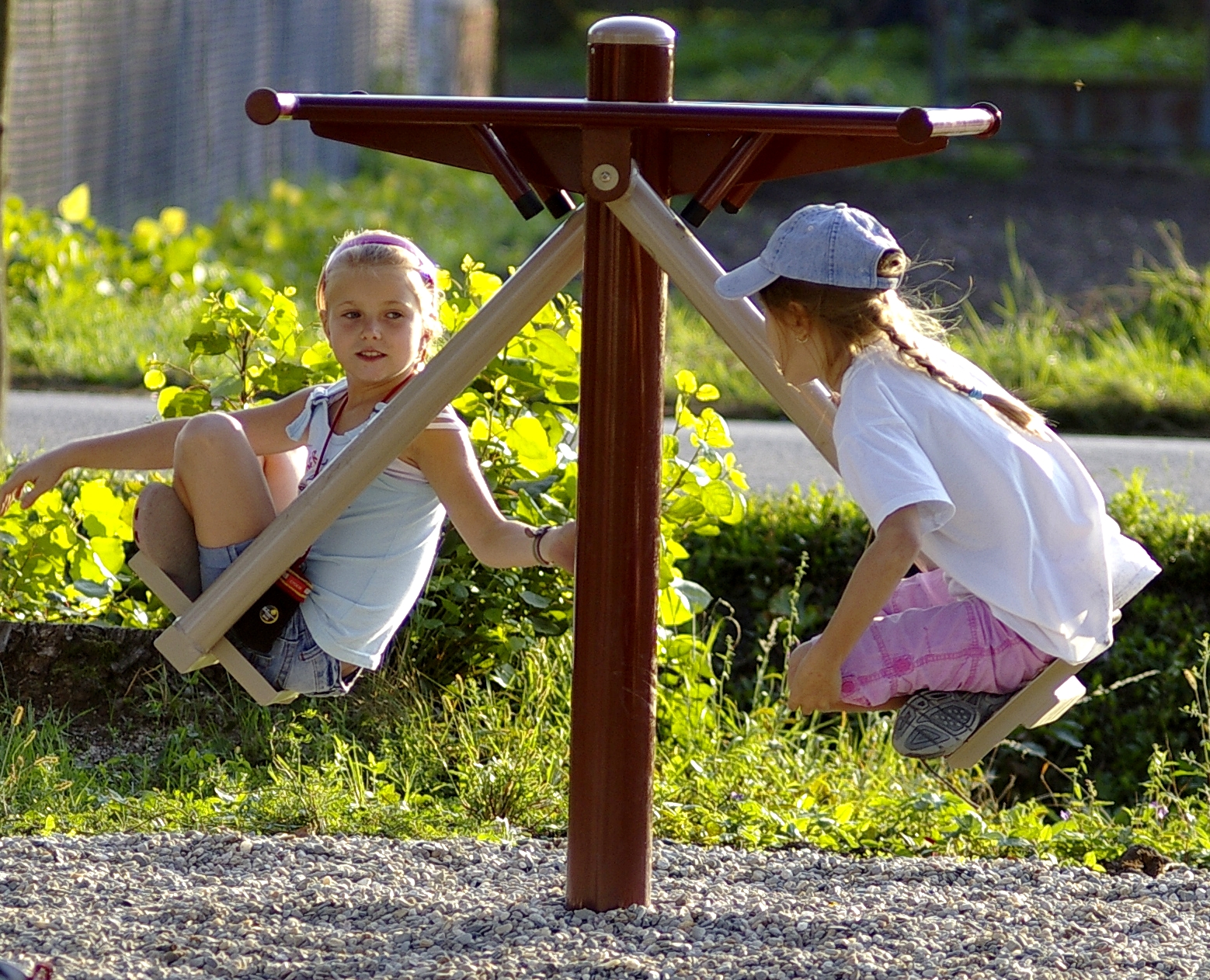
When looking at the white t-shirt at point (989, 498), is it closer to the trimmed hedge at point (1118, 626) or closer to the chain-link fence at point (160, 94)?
the trimmed hedge at point (1118, 626)

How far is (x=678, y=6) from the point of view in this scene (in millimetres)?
36062

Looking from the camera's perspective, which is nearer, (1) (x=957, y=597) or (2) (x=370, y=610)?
(1) (x=957, y=597)

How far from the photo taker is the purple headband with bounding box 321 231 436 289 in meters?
3.04

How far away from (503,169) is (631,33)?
0.29 metres

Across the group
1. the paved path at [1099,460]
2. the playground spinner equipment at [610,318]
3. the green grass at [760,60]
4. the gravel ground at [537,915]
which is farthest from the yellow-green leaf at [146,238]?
the green grass at [760,60]

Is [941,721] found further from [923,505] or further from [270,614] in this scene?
[270,614]

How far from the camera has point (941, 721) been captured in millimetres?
2680

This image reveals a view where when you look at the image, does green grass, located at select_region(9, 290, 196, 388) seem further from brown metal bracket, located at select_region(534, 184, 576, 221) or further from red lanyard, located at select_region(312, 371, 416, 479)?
brown metal bracket, located at select_region(534, 184, 576, 221)

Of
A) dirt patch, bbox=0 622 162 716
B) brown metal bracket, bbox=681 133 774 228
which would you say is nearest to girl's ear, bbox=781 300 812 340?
brown metal bracket, bbox=681 133 774 228

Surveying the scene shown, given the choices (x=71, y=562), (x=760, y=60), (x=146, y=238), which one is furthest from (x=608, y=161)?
(x=760, y=60)

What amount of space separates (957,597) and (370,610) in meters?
1.02

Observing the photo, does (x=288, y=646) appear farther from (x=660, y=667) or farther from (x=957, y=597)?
(x=660, y=667)

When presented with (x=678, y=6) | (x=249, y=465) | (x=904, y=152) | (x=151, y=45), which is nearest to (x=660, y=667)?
(x=249, y=465)

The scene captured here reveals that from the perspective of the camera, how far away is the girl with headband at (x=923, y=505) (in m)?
2.49
